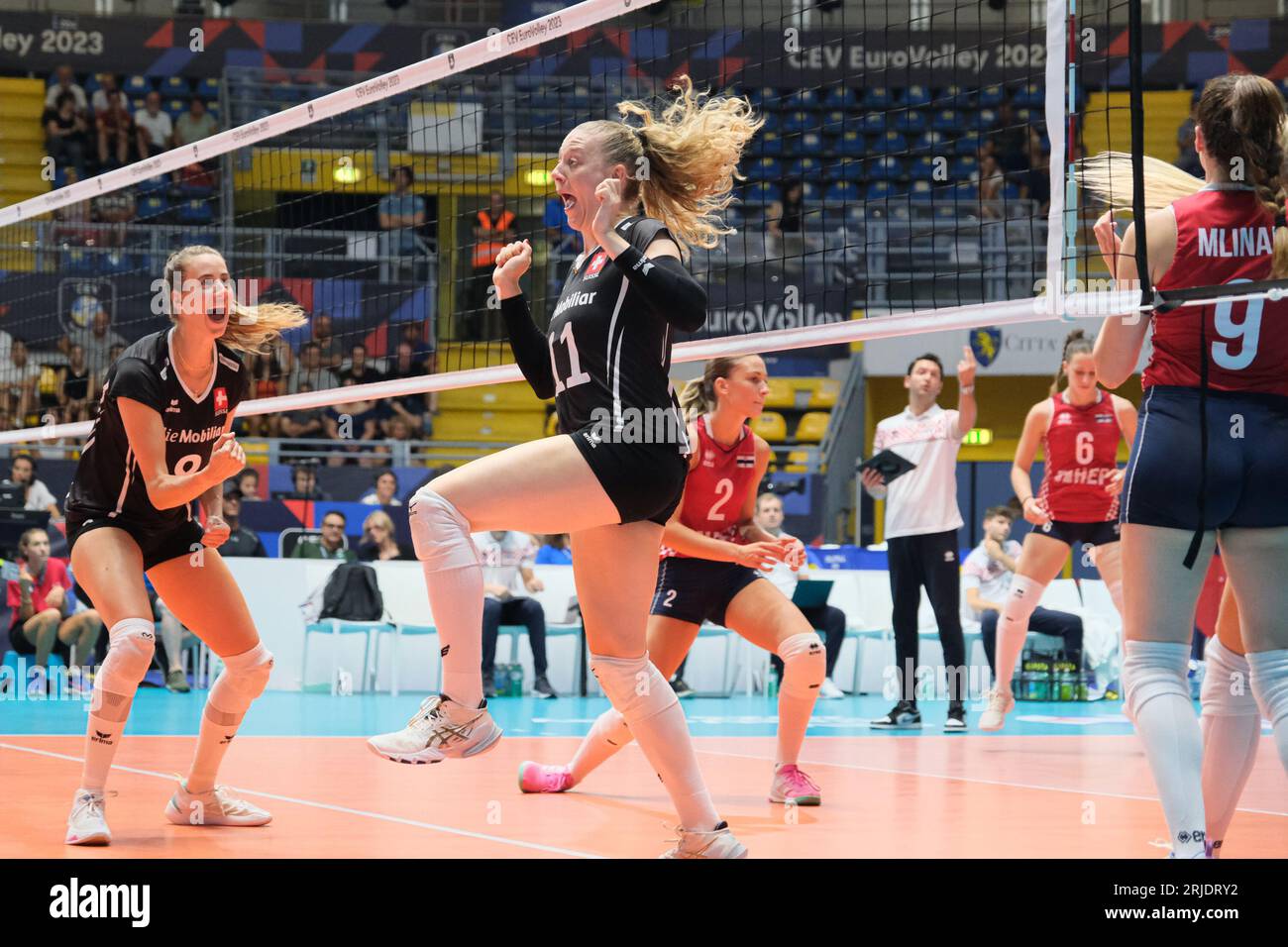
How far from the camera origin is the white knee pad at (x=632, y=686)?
384 centimetres

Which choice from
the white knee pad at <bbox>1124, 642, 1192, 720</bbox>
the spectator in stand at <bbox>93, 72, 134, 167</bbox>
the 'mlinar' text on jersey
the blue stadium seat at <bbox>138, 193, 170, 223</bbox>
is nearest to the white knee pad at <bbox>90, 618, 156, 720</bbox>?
the white knee pad at <bbox>1124, 642, 1192, 720</bbox>

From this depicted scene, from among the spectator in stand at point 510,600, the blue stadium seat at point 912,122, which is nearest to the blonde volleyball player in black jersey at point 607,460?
the spectator in stand at point 510,600

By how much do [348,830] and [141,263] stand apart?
1248 centimetres

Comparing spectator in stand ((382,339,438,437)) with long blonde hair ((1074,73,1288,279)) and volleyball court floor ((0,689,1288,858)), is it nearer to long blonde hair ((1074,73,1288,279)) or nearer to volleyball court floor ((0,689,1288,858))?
volleyball court floor ((0,689,1288,858))

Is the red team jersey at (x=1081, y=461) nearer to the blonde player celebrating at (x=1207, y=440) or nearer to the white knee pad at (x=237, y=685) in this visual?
the blonde player celebrating at (x=1207, y=440)

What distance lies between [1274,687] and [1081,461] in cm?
492

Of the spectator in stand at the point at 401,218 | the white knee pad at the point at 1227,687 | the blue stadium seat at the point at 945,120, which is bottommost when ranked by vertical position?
the white knee pad at the point at 1227,687

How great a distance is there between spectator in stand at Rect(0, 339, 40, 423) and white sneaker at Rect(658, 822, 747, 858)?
35.5ft

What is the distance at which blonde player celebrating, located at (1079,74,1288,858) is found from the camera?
3.40 metres

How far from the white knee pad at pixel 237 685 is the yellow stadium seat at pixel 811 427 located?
13.8m

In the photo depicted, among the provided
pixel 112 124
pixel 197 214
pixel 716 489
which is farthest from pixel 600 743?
pixel 112 124

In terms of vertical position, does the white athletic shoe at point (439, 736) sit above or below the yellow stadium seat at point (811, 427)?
below

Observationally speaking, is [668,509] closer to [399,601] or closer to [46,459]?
[399,601]

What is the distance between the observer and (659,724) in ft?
12.8
